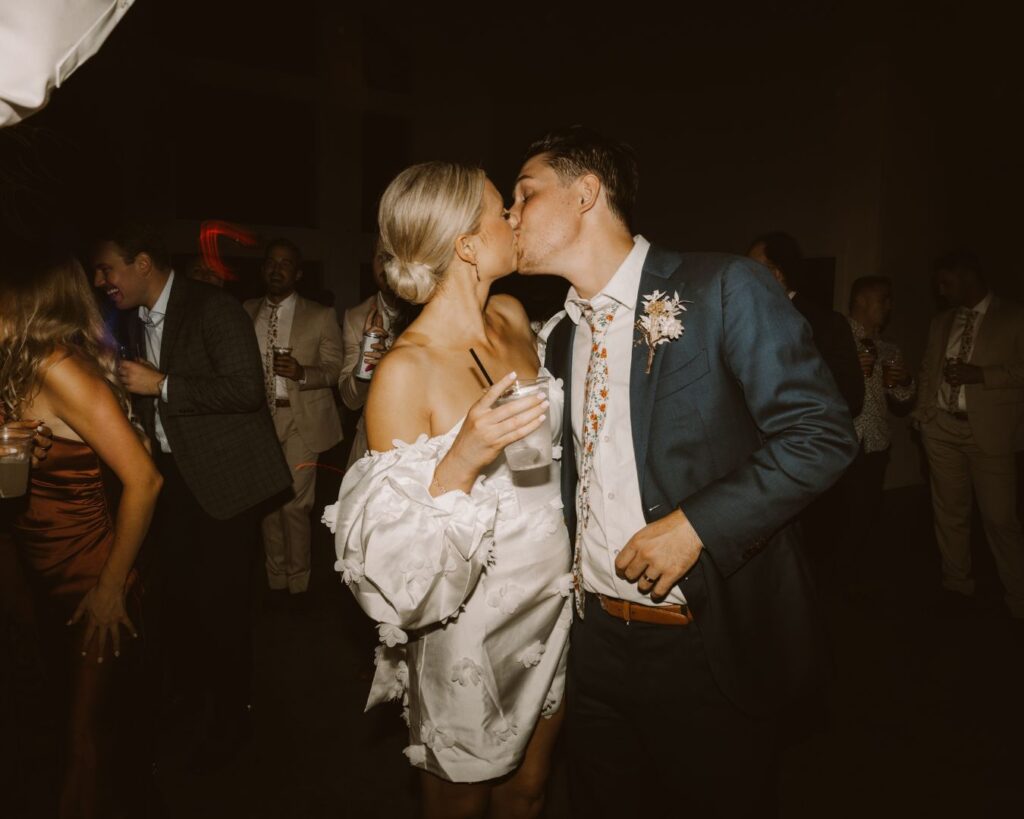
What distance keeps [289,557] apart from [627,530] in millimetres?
3153

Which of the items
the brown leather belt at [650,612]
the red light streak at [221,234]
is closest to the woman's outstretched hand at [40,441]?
the brown leather belt at [650,612]

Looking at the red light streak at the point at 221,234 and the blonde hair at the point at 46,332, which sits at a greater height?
the red light streak at the point at 221,234

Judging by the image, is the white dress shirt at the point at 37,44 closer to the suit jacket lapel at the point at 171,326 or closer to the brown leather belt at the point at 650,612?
the brown leather belt at the point at 650,612

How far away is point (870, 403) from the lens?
4.23 m

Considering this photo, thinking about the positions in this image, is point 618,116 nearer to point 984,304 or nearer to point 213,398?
point 984,304

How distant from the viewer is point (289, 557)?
418 centimetres

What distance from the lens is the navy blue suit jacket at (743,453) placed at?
135cm

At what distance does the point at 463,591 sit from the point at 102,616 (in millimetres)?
1040

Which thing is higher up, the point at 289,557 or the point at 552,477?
the point at 552,477

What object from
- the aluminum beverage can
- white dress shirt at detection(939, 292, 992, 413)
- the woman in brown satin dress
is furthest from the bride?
white dress shirt at detection(939, 292, 992, 413)

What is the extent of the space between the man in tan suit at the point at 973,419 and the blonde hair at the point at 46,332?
167 inches

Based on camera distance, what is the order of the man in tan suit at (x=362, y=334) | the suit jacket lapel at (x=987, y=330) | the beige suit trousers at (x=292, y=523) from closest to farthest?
1. the man in tan suit at (x=362, y=334)
2. the suit jacket lapel at (x=987, y=330)
3. the beige suit trousers at (x=292, y=523)

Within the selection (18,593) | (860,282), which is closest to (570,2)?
(860,282)

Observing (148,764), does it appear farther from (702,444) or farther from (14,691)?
(702,444)
